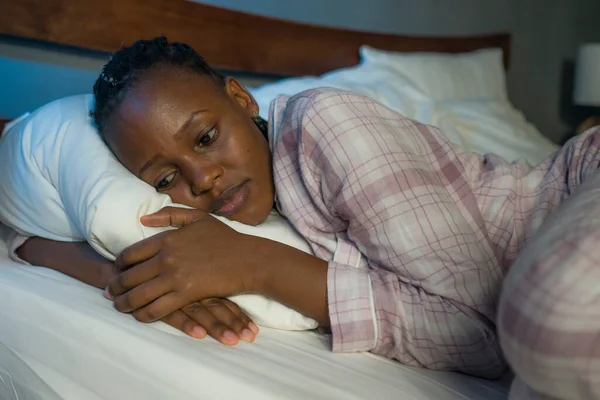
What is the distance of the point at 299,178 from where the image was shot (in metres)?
0.85

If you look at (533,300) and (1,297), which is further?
(1,297)

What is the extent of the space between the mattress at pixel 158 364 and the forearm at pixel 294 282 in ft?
0.15

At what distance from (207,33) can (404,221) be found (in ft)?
3.22

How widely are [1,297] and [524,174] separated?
76cm

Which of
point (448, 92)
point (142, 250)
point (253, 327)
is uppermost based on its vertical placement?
point (142, 250)

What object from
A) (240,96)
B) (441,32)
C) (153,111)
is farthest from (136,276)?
(441,32)

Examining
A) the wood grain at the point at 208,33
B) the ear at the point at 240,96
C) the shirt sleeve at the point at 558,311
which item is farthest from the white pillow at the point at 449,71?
the shirt sleeve at the point at 558,311

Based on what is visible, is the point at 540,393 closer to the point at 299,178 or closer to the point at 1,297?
the point at 299,178

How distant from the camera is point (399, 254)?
27.7 inches

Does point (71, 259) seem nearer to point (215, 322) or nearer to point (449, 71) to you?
point (215, 322)

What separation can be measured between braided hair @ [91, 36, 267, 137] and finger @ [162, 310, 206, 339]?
0.32m

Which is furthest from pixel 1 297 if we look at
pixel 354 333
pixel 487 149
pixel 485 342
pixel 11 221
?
pixel 487 149

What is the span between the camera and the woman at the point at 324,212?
69cm

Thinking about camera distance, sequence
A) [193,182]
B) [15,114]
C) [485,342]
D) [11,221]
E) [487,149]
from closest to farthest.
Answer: [485,342], [193,182], [11,221], [15,114], [487,149]
